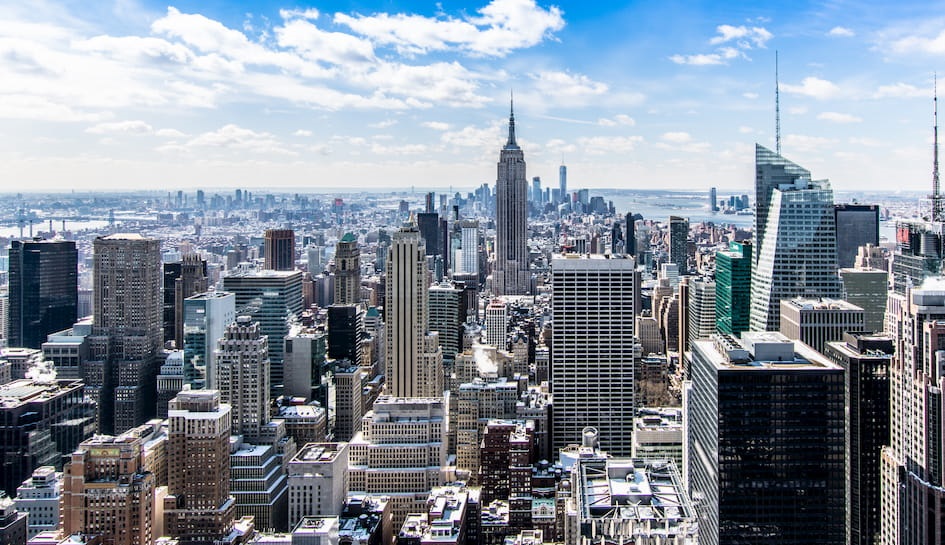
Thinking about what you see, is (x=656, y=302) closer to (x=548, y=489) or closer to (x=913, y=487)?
(x=548, y=489)

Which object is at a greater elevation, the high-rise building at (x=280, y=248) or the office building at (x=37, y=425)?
the high-rise building at (x=280, y=248)

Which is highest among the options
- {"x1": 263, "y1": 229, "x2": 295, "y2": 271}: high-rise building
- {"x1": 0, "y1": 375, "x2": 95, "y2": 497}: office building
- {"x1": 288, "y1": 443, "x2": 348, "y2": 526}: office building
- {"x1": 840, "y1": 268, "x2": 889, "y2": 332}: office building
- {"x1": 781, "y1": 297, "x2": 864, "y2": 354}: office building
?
{"x1": 263, "y1": 229, "x2": 295, "y2": 271}: high-rise building

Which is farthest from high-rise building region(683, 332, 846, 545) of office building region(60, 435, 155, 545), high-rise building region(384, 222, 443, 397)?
high-rise building region(384, 222, 443, 397)

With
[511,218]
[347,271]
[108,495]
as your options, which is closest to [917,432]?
[108,495]

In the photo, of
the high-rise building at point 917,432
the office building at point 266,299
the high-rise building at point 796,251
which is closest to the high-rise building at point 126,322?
the office building at point 266,299

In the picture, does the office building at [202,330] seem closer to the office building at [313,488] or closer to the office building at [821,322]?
the office building at [313,488]

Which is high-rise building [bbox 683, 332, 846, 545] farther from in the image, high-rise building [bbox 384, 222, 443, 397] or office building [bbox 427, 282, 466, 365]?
office building [bbox 427, 282, 466, 365]

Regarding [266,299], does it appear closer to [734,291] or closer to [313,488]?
[313,488]
